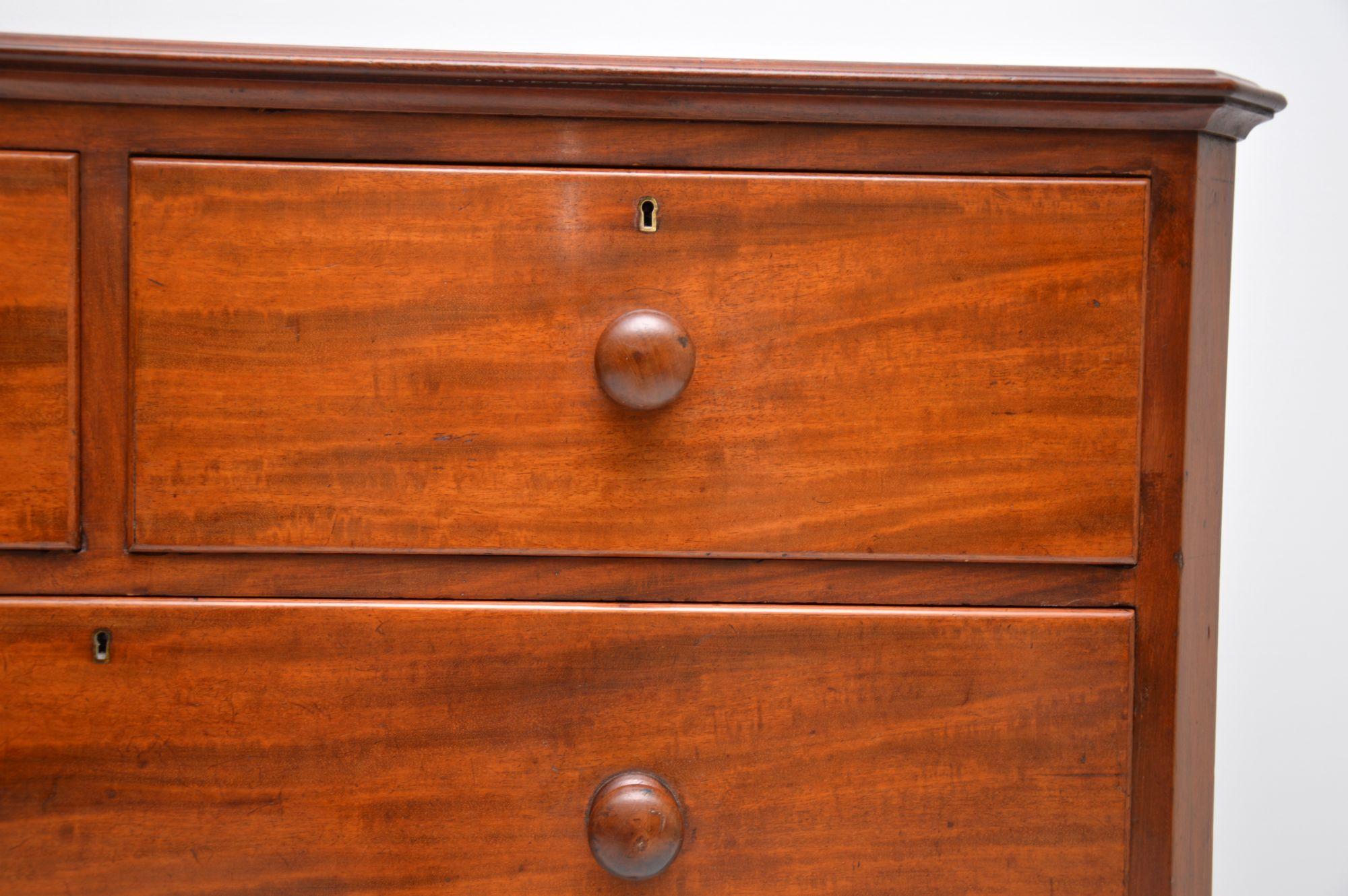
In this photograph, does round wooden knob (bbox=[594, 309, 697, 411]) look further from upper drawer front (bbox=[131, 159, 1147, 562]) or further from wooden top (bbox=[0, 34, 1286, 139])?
wooden top (bbox=[0, 34, 1286, 139])

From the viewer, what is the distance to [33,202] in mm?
594

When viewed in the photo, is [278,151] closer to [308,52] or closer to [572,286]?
[308,52]

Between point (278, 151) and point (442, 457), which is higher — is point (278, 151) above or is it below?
above

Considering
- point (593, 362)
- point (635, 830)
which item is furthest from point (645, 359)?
point (635, 830)

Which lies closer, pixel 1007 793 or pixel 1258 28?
pixel 1007 793

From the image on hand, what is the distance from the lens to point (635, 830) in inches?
23.2

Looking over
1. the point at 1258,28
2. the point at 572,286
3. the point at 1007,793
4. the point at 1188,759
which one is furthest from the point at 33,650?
the point at 1258,28

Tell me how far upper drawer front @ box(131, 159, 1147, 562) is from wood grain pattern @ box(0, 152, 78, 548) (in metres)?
0.04

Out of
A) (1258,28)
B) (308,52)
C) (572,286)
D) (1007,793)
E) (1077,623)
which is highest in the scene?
(1258,28)

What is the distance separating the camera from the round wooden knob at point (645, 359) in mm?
576

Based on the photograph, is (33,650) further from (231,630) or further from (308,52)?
(308,52)

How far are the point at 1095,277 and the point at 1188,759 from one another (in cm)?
30

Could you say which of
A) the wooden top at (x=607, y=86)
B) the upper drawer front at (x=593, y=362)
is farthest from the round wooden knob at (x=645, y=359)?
the wooden top at (x=607, y=86)

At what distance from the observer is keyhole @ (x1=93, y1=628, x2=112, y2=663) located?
0.60 metres
